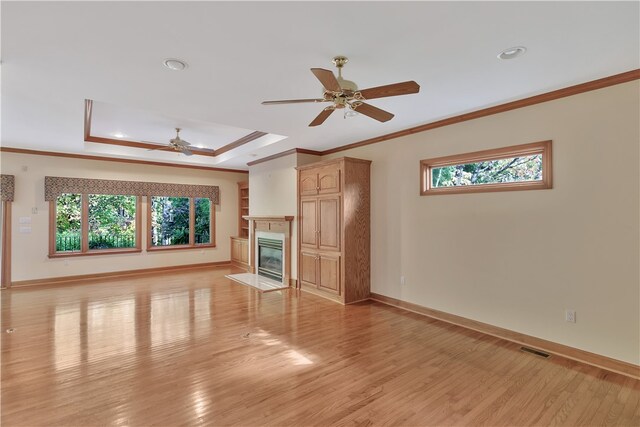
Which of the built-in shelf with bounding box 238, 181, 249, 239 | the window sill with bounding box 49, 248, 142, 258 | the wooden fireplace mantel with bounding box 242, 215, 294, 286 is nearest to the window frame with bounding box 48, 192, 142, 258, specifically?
the window sill with bounding box 49, 248, 142, 258

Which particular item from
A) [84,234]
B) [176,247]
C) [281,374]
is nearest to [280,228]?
[176,247]

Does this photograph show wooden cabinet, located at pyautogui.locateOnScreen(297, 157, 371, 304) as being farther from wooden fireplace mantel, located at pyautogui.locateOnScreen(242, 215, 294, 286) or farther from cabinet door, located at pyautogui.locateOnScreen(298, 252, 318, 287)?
wooden fireplace mantel, located at pyautogui.locateOnScreen(242, 215, 294, 286)

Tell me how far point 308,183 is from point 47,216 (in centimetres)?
526

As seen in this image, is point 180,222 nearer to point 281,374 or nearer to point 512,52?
point 281,374

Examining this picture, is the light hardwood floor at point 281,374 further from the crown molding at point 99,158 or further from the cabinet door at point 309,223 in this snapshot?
the crown molding at point 99,158

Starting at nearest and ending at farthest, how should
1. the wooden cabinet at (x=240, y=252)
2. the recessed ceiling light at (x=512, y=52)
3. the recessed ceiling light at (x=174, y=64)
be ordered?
1. the recessed ceiling light at (x=512, y=52)
2. the recessed ceiling light at (x=174, y=64)
3. the wooden cabinet at (x=240, y=252)

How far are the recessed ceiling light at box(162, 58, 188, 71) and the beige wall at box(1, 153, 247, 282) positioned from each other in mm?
5474

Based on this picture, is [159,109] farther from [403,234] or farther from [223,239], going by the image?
[223,239]

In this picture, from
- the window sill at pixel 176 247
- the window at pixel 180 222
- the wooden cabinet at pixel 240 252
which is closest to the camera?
the window sill at pixel 176 247

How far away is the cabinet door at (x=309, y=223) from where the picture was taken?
5.54m

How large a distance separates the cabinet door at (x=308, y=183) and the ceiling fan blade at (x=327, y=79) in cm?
318

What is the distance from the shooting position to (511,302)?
355 centimetres

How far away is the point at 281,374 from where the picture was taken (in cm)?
278

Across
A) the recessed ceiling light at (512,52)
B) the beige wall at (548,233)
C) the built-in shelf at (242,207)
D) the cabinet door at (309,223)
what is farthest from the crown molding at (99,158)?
the recessed ceiling light at (512,52)
